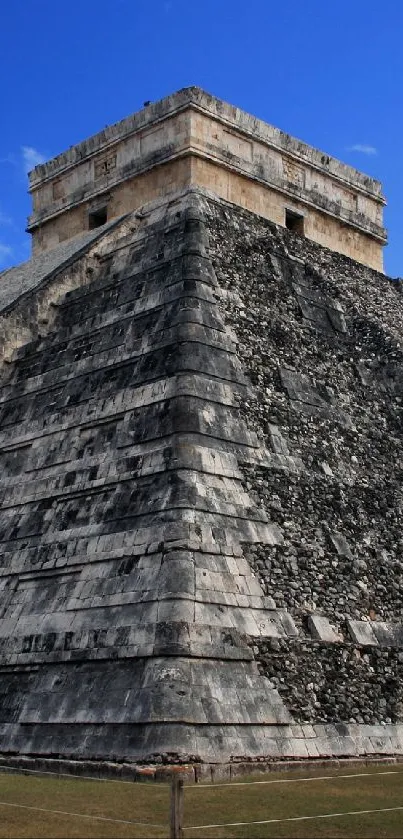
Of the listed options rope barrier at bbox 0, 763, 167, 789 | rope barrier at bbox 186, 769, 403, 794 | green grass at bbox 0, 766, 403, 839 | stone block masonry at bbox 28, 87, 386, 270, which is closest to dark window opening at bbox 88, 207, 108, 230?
stone block masonry at bbox 28, 87, 386, 270

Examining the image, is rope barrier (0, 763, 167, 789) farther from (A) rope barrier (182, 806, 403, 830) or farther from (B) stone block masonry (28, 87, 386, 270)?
(B) stone block masonry (28, 87, 386, 270)

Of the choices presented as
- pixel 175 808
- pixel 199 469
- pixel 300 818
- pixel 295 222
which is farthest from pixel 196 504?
pixel 295 222

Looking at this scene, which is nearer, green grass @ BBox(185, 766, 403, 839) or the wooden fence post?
the wooden fence post

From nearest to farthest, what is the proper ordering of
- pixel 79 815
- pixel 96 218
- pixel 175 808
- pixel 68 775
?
pixel 175 808, pixel 79 815, pixel 68 775, pixel 96 218

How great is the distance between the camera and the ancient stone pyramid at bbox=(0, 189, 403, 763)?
14.0m

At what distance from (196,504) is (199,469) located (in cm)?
58

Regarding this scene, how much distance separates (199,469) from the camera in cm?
1557

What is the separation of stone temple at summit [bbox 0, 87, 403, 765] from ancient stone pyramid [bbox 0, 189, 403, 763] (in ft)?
0.13

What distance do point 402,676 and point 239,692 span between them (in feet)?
11.7

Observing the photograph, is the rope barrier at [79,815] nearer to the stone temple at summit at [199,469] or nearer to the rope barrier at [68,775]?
the rope barrier at [68,775]

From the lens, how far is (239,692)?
549 inches

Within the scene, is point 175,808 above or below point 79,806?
below

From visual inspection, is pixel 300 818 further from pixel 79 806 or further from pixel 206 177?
pixel 206 177

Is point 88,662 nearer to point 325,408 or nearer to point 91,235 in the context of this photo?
point 325,408
